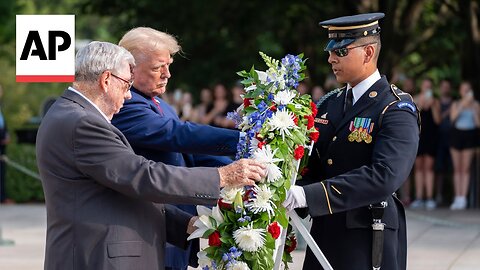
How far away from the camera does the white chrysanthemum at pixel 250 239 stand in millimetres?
4895

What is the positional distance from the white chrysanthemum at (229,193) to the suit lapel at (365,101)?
2.29 ft

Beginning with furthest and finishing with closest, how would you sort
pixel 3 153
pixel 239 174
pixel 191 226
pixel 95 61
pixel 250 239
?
pixel 3 153 → pixel 191 226 → pixel 250 239 → pixel 239 174 → pixel 95 61

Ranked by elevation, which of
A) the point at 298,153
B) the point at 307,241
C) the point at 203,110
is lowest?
the point at 203,110

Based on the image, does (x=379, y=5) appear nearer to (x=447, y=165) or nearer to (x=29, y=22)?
(x=447, y=165)

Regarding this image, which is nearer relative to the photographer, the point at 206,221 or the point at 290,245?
the point at 206,221

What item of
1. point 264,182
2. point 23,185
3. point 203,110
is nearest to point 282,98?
point 264,182

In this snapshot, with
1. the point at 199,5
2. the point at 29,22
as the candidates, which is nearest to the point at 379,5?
the point at 199,5

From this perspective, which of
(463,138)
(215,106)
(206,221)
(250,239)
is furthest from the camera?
(215,106)

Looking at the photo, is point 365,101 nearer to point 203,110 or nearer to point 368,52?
point 368,52

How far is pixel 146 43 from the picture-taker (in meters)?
5.57

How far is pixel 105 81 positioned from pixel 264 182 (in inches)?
34.7

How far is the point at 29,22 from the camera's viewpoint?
6406mm

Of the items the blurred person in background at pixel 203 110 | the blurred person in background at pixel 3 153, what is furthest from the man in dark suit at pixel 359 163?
the blurred person in background at pixel 3 153

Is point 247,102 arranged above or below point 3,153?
above
